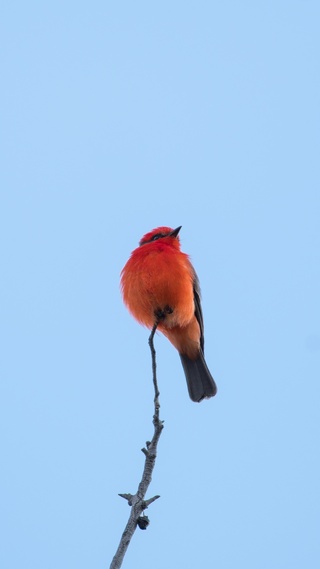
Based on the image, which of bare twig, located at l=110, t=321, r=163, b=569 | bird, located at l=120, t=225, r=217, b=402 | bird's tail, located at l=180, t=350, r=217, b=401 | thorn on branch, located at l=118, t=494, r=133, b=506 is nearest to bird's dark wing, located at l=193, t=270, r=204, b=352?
bird, located at l=120, t=225, r=217, b=402

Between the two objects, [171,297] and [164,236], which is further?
[164,236]

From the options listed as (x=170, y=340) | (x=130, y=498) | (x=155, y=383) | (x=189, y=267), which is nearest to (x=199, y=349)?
(x=170, y=340)

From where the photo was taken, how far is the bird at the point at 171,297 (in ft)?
25.9

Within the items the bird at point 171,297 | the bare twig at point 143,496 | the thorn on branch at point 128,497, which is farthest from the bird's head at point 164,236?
the thorn on branch at point 128,497

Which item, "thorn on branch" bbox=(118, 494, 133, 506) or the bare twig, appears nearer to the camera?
the bare twig

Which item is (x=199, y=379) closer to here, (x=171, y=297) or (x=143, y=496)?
(x=171, y=297)

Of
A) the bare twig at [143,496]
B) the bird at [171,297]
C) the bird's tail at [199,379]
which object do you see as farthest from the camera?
the bird's tail at [199,379]

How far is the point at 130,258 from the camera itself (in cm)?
847

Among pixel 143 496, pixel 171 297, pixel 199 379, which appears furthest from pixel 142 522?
pixel 199 379

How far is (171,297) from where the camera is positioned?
7.90 m

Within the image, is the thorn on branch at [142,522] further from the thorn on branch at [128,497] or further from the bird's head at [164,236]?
the bird's head at [164,236]

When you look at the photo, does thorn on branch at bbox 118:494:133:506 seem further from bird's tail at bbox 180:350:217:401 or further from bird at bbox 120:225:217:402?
bird's tail at bbox 180:350:217:401

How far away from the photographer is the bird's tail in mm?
8750

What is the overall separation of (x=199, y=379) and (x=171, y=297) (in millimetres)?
1396
